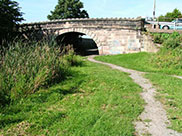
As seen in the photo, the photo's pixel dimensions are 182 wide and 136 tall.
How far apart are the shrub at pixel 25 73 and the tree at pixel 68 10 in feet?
82.5

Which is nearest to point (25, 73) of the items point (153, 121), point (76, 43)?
point (153, 121)

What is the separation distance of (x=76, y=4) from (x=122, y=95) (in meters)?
27.9

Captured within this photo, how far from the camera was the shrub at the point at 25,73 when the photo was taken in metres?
4.91

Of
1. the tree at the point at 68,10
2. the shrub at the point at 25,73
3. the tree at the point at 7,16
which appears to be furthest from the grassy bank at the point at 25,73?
the tree at the point at 68,10

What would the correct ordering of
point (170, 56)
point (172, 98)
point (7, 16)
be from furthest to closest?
point (7, 16) < point (170, 56) < point (172, 98)

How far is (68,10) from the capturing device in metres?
31.1

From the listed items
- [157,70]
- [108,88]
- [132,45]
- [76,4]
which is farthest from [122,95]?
[76,4]

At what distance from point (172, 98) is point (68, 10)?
28522 millimetres

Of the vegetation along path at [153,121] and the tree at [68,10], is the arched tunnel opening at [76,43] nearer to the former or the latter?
the tree at [68,10]

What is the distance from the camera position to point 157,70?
10414 mm

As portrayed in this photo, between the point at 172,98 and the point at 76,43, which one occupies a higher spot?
the point at 76,43

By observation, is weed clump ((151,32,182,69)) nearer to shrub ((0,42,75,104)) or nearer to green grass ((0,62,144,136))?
green grass ((0,62,144,136))

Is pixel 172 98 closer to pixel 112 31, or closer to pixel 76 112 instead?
pixel 76 112

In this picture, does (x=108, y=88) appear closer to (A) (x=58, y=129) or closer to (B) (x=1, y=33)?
(A) (x=58, y=129)
